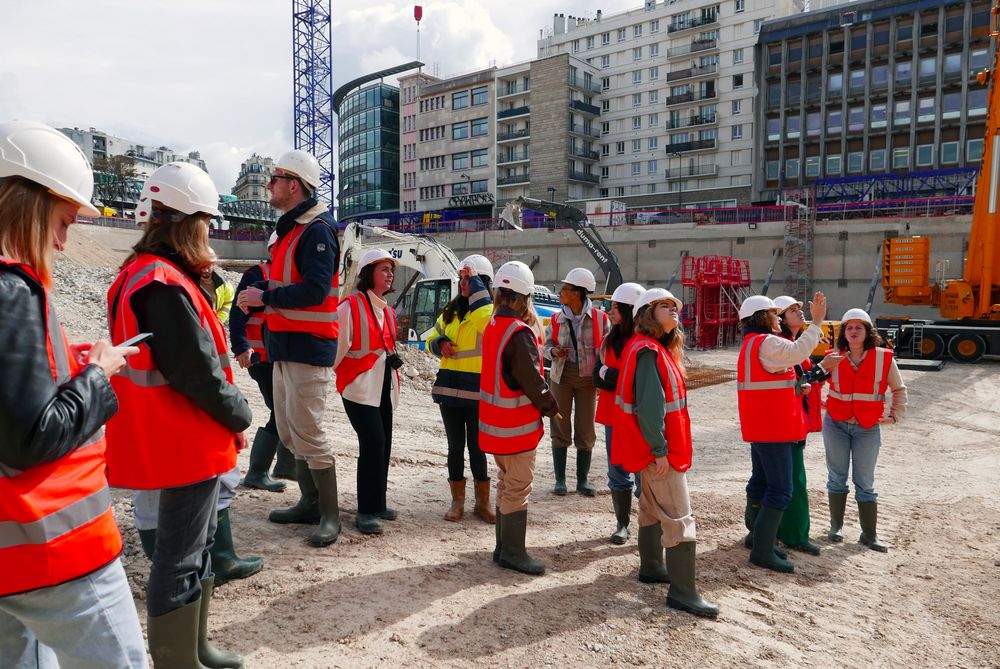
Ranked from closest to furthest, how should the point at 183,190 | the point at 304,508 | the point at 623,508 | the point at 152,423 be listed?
the point at 152,423 < the point at 183,190 < the point at 304,508 < the point at 623,508

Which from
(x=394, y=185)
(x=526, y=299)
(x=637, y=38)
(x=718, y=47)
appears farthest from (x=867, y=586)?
(x=394, y=185)

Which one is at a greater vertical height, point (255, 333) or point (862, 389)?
point (255, 333)

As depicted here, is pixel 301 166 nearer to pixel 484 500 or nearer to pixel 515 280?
pixel 515 280

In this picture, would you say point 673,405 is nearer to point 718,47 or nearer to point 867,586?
point 867,586

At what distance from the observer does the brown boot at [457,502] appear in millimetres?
5266

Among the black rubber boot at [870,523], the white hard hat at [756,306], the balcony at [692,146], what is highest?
the balcony at [692,146]

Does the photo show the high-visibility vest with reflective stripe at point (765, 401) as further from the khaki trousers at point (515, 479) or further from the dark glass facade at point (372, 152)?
the dark glass facade at point (372, 152)

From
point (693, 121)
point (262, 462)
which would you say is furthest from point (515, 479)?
point (693, 121)

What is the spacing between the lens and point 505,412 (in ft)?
13.8

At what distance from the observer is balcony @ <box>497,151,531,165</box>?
5991 cm

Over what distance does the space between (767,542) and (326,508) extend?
3039 millimetres

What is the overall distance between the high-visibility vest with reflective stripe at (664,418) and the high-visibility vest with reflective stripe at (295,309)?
5.87ft

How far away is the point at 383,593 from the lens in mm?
3750

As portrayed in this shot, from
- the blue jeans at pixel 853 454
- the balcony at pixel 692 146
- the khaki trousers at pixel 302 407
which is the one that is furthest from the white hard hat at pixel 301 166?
the balcony at pixel 692 146
